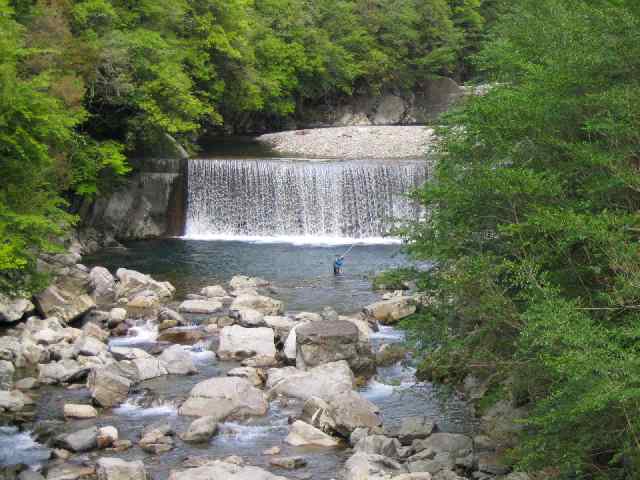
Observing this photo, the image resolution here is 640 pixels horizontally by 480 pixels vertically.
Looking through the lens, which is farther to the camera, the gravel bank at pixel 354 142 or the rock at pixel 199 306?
the gravel bank at pixel 354 142

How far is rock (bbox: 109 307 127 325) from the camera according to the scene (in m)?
16.5

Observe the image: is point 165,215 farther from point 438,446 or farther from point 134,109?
point 438,446

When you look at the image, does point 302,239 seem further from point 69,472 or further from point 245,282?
point 69,472

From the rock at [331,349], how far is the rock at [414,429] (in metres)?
2.67

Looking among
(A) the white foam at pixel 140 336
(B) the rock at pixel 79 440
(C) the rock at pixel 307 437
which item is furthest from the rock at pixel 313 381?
(A) the white foam at pixel 140 336

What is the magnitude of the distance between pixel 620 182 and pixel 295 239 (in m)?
17.2

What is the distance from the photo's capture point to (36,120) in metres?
11.3

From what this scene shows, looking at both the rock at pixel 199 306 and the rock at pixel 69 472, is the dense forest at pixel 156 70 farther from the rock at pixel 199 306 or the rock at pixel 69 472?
the rock at pixel 199 306

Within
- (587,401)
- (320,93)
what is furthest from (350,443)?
(320,93)

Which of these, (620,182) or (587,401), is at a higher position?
(620,182)

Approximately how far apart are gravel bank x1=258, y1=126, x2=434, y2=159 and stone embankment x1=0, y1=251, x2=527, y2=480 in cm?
1495

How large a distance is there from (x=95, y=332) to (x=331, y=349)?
4.81m

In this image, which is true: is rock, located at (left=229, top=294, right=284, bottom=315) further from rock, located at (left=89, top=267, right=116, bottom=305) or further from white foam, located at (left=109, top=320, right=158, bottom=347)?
rock, located at (left=89, top=267, right=116, bottom=305)

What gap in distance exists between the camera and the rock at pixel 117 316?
16484 mm
